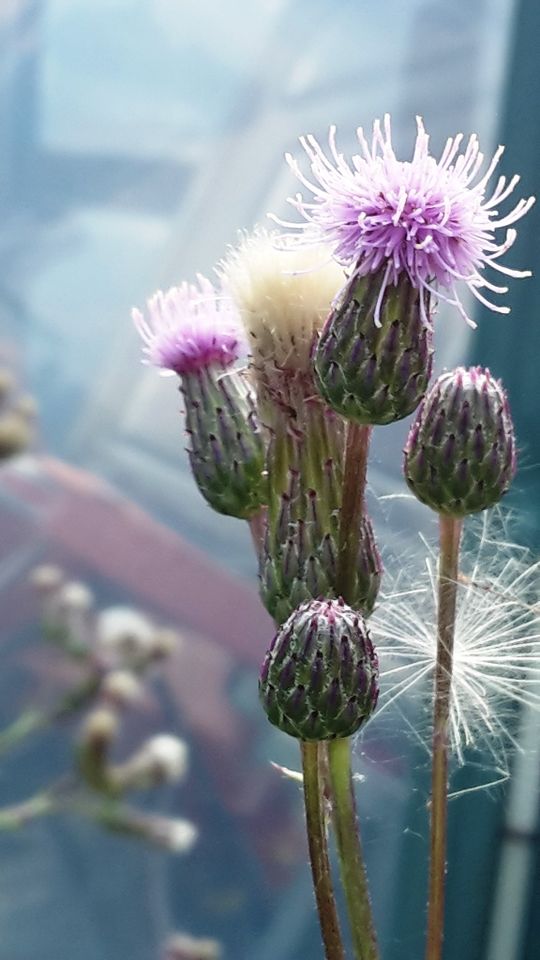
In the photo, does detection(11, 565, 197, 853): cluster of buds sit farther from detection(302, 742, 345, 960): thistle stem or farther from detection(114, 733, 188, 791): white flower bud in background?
detection(302, 742, 345, 960): thistle stem

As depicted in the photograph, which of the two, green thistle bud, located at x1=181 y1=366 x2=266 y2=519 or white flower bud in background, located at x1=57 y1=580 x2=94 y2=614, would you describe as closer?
green thistle bud, located at x1=181 y1=366 x2=266 y2=519

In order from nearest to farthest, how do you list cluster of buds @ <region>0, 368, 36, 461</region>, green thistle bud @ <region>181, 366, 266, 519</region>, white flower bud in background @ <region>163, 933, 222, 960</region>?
green thistle bud @ <region>181, 366, 266, 519</region> → cluster of buds @ <region>0, 368, 36, 461</region> → white flower bud in background @ <region>163, 933, 222, 960</region>

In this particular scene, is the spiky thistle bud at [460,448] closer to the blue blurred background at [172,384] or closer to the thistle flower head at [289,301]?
the thistle flower head at [289,301]

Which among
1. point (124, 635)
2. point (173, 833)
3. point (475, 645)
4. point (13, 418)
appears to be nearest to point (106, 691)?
point (124, 635)

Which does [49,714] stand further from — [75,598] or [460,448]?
[460,448]

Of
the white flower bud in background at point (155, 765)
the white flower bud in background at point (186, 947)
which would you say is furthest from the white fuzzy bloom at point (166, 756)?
the white flower bud in background at point (186, 947)

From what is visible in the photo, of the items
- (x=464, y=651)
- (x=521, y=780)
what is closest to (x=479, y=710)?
(x=464, y=651)

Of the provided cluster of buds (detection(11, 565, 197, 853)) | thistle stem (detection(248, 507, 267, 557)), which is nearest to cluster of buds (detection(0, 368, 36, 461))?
cluster of buds (detection(11, 565, 197, 853))
